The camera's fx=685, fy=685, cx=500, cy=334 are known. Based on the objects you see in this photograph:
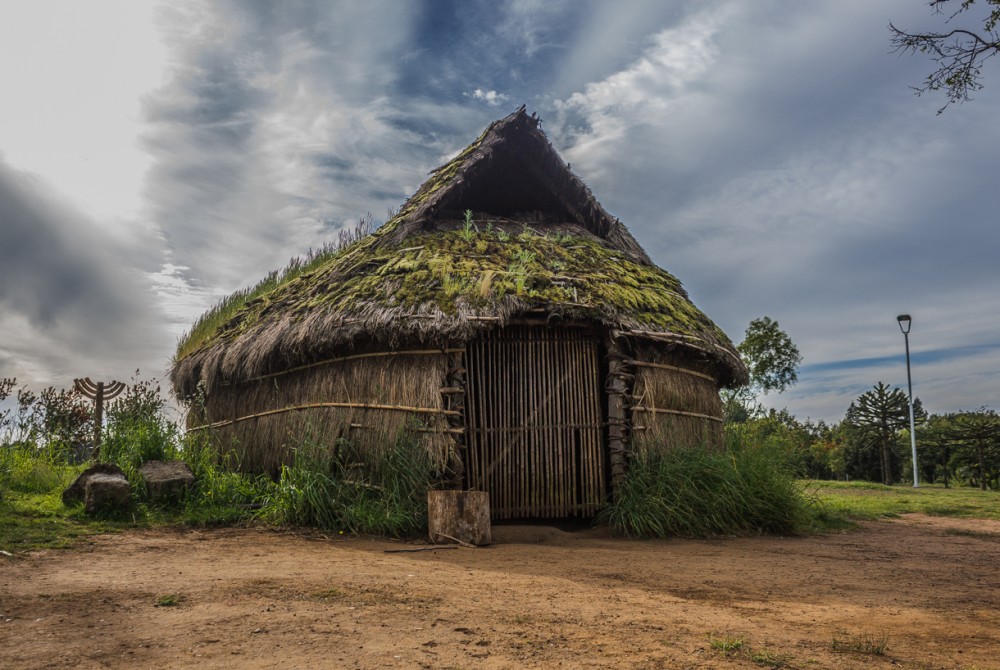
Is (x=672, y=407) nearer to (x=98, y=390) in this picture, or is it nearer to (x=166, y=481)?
(x=166, y=481)

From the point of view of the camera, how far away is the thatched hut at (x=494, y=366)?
6508 millimetres

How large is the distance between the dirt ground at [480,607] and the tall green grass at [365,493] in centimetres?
51

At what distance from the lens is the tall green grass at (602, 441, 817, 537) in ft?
20.9

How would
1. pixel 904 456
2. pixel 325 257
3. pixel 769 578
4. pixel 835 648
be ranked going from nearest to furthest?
pixel 835 648 → pixel 769 578 → pixel 325 257 → pixel 904 456

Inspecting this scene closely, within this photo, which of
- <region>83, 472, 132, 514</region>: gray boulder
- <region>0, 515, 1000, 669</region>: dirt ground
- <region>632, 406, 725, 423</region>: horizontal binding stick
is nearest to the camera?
<region>0, 515, 1000, 669</region>: dirt ground

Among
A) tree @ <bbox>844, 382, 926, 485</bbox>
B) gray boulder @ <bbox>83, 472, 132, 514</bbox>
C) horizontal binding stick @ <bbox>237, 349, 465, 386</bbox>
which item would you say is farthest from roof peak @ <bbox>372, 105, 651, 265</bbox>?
tree @ <bbox>844, 382, 926, 485</bbox>

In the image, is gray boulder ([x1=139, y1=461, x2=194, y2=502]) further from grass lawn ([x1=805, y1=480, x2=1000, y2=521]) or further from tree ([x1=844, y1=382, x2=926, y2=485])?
tree ([x1=844, y1=382, x2=926, y2=485])

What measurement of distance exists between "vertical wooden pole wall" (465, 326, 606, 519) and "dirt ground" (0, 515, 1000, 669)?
1251 mm

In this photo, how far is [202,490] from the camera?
269 inches

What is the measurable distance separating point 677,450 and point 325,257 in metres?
6.98

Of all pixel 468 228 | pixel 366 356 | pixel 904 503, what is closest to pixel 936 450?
pixel 904 503

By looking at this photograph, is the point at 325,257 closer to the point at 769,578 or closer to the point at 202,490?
the point at 202,490

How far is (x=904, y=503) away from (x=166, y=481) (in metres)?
10.2

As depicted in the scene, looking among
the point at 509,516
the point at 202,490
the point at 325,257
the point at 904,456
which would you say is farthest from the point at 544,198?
the point at 904,456
